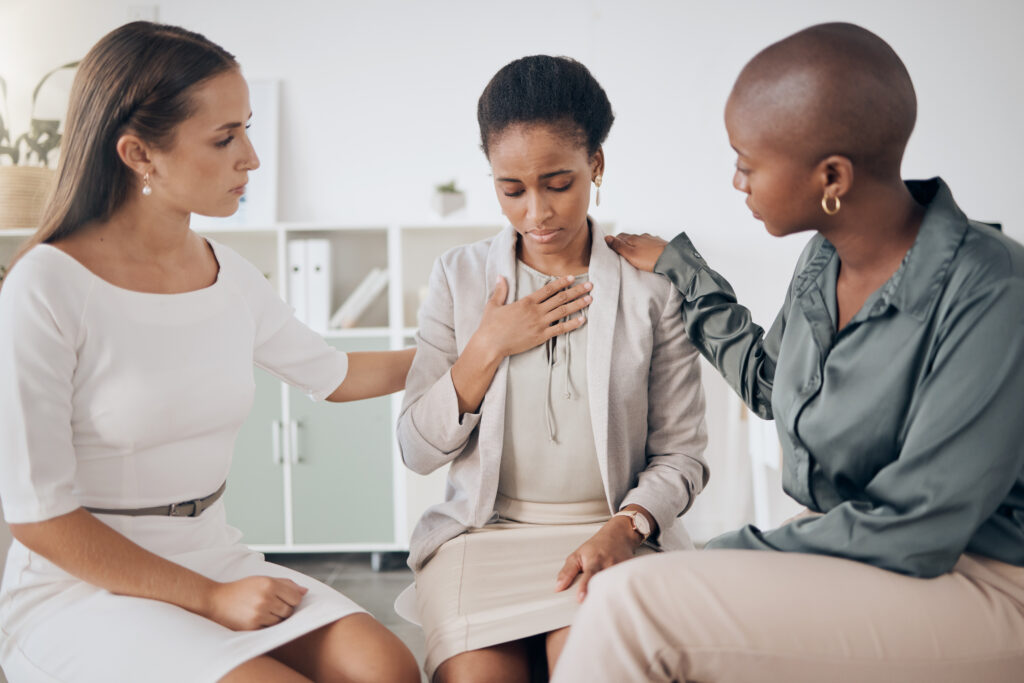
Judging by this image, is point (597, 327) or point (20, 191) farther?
point (20, 191)

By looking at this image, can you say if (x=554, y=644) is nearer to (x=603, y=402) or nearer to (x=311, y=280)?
(x=603, y=402)

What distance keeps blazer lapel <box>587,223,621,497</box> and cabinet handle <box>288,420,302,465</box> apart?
82.2 inches

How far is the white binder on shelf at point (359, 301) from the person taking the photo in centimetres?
331

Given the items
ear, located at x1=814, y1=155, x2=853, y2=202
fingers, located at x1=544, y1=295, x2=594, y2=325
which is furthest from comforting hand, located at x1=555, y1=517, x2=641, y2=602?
ear, located at x1=814, y1=155, x2=853, y2=202

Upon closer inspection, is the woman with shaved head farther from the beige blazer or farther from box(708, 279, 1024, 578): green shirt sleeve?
the beige blazer

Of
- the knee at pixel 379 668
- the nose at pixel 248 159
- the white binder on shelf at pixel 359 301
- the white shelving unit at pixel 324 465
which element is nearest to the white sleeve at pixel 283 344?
the nose at pixel 248 159

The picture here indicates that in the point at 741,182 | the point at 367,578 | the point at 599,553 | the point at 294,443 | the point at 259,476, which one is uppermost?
the point at 741,182

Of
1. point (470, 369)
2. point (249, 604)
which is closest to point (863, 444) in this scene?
point (470, 369)

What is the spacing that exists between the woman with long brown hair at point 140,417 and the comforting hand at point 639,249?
2.07ft

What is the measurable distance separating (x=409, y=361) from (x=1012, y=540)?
103 cm

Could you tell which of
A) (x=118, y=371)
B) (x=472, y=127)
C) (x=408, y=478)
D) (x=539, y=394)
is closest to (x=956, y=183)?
(x=472, y=127)

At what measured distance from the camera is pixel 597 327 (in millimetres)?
1377

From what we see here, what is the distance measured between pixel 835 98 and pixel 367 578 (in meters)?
2.68

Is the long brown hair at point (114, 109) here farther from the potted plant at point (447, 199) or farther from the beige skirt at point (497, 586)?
the potted plant at point (447, 199)
